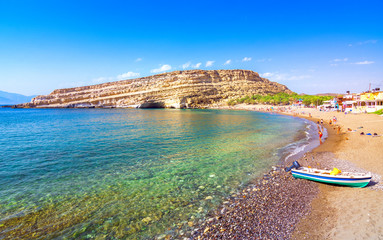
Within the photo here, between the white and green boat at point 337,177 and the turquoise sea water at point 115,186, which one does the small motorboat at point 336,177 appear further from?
the turquoise sea water at point 115,186

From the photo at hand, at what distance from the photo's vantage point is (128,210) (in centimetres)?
796

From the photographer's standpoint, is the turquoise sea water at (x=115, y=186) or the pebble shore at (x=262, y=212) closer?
the pebble shore at (x=262, y=212)

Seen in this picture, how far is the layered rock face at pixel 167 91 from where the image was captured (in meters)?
114

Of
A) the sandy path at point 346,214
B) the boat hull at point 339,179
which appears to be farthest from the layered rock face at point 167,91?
the sandy path at point 346,214

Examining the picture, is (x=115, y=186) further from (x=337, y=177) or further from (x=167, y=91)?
(x=167, y=91)

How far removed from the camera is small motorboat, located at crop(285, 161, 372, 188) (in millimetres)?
8914

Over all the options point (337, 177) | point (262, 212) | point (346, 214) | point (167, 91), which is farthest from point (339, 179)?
point (167, 91)

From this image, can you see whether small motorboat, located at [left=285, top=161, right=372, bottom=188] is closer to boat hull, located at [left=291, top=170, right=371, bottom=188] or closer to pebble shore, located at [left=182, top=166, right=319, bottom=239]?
boat hull, located at [left=291, top=170, right=371, bottom=188]

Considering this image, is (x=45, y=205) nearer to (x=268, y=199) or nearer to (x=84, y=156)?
(x=84, y=156)

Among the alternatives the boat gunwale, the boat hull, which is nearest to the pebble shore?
the boat hull

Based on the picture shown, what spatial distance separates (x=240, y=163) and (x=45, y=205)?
38.8 ft

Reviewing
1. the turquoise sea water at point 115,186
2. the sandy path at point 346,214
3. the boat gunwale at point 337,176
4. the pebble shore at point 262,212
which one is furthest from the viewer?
the boat gunwale at point 337,176

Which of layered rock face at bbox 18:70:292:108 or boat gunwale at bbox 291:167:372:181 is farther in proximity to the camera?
layered rock face at bbox 18:70:292:108

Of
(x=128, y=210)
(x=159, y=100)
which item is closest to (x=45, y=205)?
(x=128, y=210)
